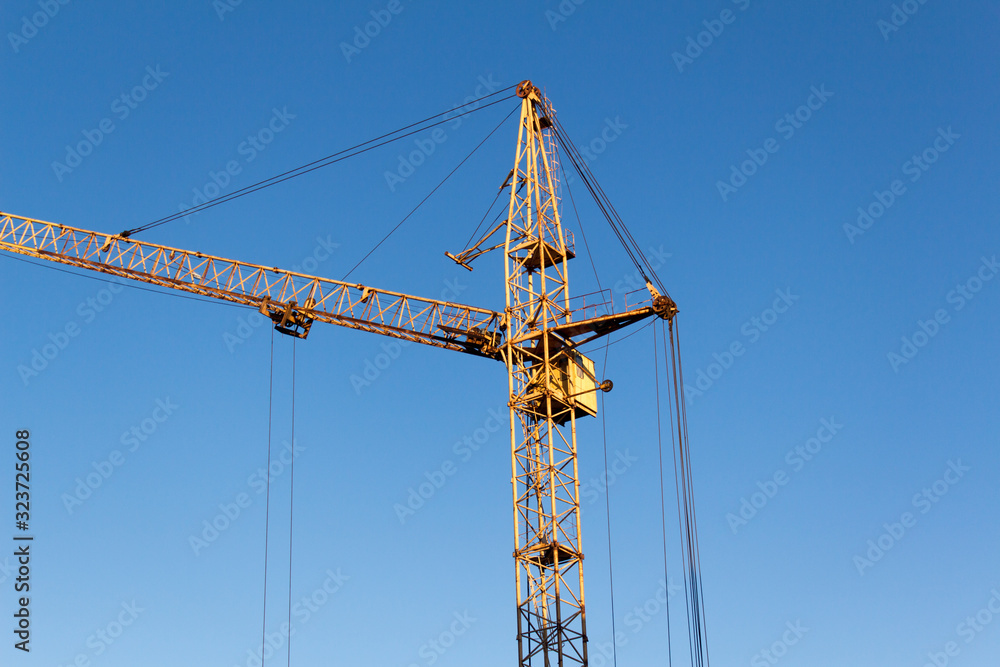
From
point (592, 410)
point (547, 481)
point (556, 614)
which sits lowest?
point (556, 614)

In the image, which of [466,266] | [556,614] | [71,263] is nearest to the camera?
[556,614]

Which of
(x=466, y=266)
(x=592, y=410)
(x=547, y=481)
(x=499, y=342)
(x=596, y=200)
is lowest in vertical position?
(x=547, y=481)

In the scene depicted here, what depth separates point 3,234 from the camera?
6278 centimetres

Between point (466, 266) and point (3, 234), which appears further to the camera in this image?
point (466, 266)

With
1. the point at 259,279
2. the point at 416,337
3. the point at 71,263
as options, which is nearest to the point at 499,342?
the point at 416,337

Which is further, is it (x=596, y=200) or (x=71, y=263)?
(x=596, y=200)

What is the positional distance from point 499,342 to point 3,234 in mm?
24726

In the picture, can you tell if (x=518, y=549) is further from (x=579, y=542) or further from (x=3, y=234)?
(x=3, y=234)

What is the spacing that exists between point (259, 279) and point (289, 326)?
281 centimetres

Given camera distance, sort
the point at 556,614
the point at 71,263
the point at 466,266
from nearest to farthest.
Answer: the point at 556,614 < the point at 71,263 < the point at 466,266

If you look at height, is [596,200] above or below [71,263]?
above

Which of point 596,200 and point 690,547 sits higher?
point 596,200

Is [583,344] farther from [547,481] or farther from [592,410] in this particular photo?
[547,481]

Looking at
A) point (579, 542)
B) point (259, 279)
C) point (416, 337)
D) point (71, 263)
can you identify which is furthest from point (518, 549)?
point (71, 263)
